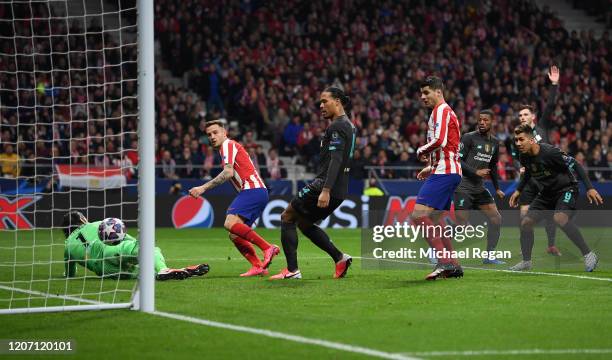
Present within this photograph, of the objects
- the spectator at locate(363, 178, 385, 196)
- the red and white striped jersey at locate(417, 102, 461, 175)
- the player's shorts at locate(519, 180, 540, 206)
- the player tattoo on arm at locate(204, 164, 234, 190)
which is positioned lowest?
the spectator at locate(363, 178, 385, 196)

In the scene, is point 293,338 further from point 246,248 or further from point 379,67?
point 379,67

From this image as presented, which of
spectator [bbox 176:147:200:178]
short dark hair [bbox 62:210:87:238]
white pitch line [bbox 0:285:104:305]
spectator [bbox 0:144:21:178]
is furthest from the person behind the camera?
spectator [bbox 176:147:200:178]

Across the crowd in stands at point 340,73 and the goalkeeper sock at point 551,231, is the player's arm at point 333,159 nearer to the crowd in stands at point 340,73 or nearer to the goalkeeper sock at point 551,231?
the goalkeeper sock at point 551,231

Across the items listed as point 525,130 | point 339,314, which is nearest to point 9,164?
point 525,130

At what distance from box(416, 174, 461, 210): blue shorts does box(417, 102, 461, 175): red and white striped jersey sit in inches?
2.7

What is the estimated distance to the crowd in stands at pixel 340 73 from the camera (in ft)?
84.5

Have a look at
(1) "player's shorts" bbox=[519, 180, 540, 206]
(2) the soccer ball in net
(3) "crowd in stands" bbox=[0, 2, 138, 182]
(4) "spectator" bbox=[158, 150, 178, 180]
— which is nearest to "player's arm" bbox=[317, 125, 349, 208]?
(2) the soccer ball in net

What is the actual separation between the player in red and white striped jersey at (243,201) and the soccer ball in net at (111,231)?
4.59 ft

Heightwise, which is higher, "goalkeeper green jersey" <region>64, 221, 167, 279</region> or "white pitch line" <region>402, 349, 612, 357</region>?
"white pitch line" <region>402, 349, 612, 357</region>

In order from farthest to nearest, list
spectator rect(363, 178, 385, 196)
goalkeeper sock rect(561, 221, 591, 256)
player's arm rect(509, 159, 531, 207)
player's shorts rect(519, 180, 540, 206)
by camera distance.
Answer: spectator rect(363, 178, 385, 196)
player's shorts rect(519, 180, 540, 206)
player's arm rect(509, 159, 531, 207)
goalkeeper sock rect(561, 221, 591, 256)

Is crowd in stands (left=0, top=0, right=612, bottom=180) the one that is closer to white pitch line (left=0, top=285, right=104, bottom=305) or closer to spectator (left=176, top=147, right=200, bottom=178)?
spectator (left=176, top=147, right=200, bottom=178)

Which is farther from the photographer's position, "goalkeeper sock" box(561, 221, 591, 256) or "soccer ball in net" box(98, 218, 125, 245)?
"goalkeeper sock" box(561, 221, 591, 256)

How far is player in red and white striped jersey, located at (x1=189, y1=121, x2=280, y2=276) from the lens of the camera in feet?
41.0

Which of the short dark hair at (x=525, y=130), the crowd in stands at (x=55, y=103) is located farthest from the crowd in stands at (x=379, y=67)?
the short dark hair at (x=525, y=130)
